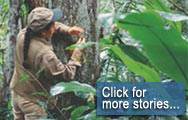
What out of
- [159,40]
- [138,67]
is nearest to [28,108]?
[138,67]

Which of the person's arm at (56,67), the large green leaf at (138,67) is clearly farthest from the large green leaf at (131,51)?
the person's arm at (56,67)

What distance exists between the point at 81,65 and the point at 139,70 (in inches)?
40.0

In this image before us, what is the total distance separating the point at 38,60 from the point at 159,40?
3.91 ft

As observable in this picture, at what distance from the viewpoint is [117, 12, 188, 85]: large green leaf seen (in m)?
1.37

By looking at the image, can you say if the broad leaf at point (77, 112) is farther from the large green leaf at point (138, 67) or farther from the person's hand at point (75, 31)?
the person's hand at point (75, 31)

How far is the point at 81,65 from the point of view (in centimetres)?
249

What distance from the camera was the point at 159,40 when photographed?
143cm

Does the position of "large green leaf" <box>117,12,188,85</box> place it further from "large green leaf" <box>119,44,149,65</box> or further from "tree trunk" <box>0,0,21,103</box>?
"tree trunk" <box>0,0,21,103</box>

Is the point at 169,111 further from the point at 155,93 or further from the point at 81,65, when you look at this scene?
the point at 81,65

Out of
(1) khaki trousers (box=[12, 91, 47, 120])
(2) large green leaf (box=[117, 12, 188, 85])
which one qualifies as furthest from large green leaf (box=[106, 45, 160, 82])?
(1) khaki trousers (box=[12, 91, 47, 120])

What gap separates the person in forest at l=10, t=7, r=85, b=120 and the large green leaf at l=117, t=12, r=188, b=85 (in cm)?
95

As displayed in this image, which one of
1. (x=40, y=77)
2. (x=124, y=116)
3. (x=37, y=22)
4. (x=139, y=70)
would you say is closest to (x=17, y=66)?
(x=40, y=77)

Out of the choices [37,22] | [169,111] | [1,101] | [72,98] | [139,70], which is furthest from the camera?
[1,101]

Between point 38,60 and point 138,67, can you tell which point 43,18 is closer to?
point 38,60
